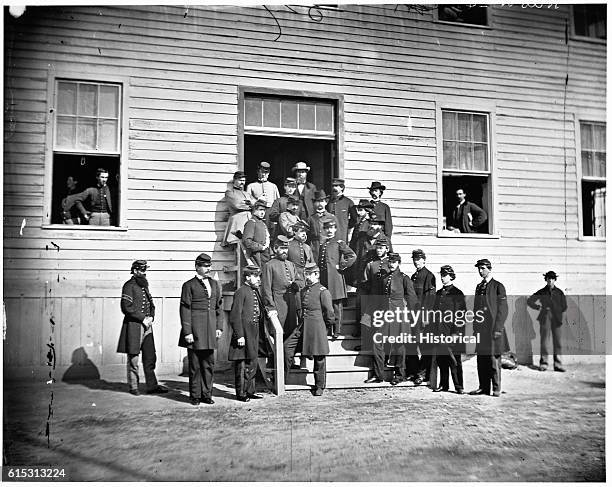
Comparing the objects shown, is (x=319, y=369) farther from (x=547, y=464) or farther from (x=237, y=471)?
(x=547, y=464)

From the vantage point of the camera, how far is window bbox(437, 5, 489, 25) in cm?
483

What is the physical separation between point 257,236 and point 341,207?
939mm

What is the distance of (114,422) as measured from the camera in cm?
408

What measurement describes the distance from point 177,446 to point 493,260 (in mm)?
3323

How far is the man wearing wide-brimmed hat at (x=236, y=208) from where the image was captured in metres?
4.88

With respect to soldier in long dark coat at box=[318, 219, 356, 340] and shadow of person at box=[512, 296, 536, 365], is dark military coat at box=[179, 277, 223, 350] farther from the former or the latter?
shadow of person at box=[512, 296, 536, 365]

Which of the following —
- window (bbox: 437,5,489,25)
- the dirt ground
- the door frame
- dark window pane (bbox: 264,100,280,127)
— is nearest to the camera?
the dirt ground

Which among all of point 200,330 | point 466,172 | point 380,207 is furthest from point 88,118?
point 466,172

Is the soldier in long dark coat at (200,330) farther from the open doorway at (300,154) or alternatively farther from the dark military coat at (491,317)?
the dark military coat at (491,317)

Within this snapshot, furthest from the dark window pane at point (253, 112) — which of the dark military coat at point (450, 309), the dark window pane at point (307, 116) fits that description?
the dark military coat at point (450, 309)

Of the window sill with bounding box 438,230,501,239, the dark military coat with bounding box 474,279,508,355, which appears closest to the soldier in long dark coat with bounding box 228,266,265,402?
the window sill with bounding box 438,230,501,239

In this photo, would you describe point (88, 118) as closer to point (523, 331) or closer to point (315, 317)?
point (315, 317)

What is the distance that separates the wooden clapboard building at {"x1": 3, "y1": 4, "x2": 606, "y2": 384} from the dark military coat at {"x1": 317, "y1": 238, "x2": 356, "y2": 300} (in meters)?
0.55

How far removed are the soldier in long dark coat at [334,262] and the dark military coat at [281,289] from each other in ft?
1.06
